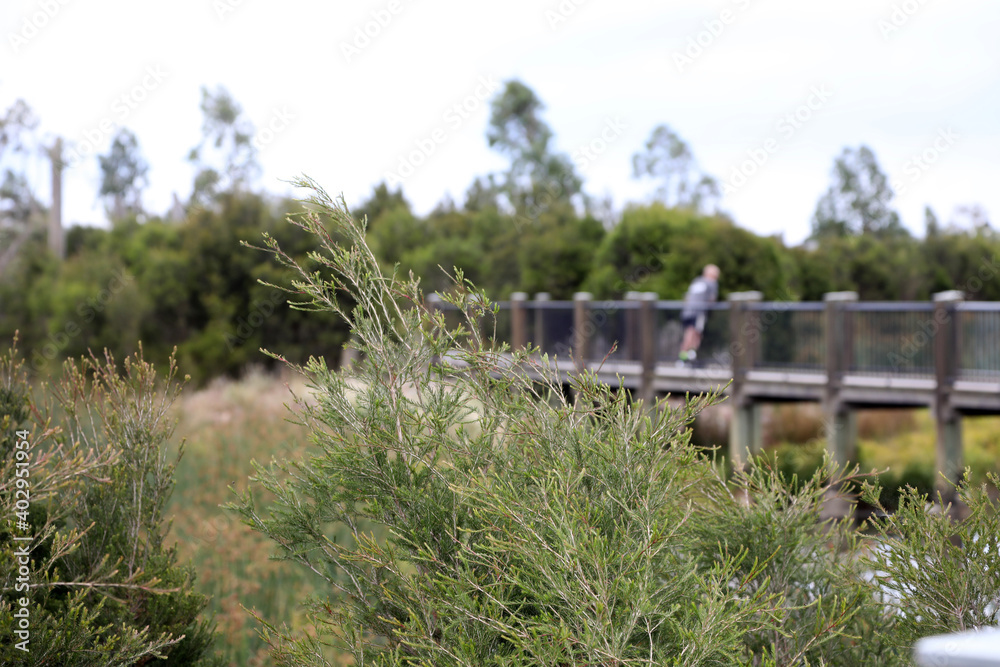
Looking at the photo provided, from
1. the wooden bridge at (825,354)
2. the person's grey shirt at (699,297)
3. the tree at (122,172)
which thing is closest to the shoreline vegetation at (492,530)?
the wooden bridge at (825,354)

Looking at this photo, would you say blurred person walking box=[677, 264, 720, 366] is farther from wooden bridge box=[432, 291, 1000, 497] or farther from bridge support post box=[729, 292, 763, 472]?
bridge support post box=[729, 292, 763, 472]

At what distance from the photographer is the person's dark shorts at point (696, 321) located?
47.2ft

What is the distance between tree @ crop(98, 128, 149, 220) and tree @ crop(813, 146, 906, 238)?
35.6m

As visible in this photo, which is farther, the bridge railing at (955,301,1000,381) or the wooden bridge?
the wooden bridge

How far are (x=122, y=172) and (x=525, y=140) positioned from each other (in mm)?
24742

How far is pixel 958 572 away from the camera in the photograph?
2.86 metres

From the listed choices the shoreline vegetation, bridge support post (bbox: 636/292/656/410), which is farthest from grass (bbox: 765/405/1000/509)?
the shoreline vegetation

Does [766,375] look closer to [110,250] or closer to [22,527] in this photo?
[22,527]

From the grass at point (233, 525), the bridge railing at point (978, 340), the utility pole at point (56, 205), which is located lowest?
the grass at point (233, 525)

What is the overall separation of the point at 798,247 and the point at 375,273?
2423 cm

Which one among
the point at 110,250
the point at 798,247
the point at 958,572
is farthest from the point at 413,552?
the point at 110,250

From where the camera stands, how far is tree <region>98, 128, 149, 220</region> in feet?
167

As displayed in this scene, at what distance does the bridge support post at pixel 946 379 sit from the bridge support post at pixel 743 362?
282cm

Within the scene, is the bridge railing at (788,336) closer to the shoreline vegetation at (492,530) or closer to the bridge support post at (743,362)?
the bridge support post at (743,362)
